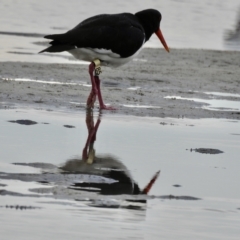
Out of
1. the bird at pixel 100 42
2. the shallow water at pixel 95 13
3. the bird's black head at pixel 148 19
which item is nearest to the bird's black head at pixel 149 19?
the bird's black head at pixel 148 19

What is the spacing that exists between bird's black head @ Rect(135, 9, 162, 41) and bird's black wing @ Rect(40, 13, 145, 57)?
27 centimetres

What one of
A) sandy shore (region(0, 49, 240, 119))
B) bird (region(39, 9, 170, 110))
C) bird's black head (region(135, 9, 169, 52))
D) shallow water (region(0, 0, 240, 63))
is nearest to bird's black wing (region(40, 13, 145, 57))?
bird (region(39, 9, 170, 110))

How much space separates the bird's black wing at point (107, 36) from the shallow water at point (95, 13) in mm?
3809

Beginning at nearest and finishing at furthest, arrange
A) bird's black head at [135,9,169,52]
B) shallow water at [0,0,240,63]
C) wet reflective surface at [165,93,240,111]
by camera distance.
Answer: wet reflective surface at [165,93,240,111] → bird's black head at [135,9,169,52] → shallow water at [0,0,240,63]

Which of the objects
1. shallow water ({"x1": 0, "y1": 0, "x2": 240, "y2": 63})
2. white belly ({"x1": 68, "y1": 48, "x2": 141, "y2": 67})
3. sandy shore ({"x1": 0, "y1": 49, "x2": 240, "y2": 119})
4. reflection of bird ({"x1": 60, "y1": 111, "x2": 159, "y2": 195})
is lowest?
shallow water ({"x1": 0, "y1": 0, "x2": 240, "y2": 63})

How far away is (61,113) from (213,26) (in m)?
13.1

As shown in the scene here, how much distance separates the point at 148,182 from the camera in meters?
7.51

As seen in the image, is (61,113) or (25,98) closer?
(61,113)

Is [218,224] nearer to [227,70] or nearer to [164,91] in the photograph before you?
[164,91]

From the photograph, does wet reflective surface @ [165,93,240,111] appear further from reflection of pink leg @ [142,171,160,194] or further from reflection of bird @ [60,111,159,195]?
reflection of pink leg @ [142,171,160,194]

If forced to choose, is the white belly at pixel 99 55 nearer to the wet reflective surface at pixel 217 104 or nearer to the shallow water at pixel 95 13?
the wet reflective surface at pixel 217 104

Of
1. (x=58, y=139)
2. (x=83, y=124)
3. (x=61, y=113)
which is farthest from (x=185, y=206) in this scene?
(x=61, y=113)

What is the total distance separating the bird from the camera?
36.5ft

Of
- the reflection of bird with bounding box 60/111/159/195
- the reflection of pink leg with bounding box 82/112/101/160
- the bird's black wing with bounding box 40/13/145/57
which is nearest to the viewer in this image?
the reflection of bird with bounding box 60/111/159/195
